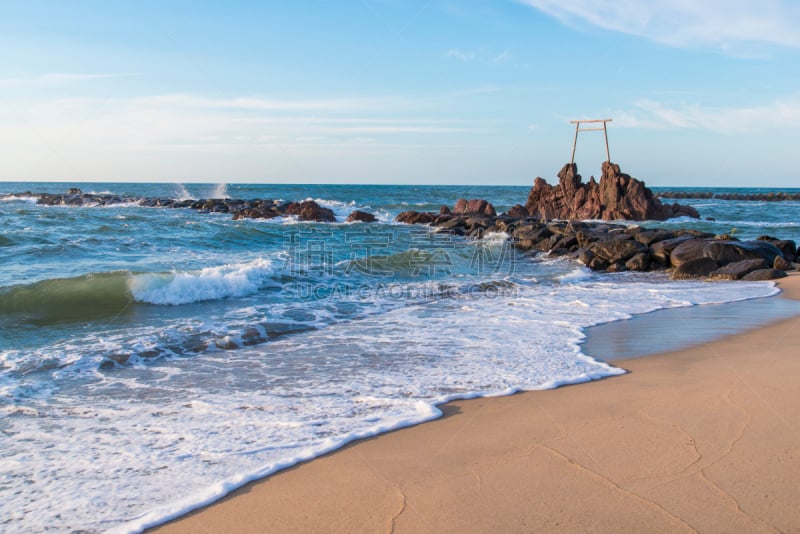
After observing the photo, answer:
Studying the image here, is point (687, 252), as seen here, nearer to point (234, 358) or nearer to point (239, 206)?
point (234, 358)

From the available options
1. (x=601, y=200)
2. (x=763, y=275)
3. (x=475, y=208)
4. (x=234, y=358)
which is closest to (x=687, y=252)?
(x=763, y=275)

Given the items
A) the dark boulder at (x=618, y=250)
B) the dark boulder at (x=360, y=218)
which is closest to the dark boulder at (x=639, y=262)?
the dark boulder at (x=618, y=250)

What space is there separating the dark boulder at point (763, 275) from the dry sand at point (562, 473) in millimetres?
8944

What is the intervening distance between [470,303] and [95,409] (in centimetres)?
618

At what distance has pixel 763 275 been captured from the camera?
39.7 feet

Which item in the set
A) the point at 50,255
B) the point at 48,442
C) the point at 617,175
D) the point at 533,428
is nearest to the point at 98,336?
the point at 48,442

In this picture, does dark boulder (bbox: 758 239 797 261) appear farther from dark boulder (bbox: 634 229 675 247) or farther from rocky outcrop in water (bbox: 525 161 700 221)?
rocky outcrop in water (bbox: 525 161 700 221)

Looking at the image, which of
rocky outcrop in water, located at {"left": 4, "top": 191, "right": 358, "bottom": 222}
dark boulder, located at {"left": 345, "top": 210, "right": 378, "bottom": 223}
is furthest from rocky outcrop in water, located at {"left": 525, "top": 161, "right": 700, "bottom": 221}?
rocky outcrop in water, located at {"left": 4, "top": 191, "right": 358, "bottom": 222}

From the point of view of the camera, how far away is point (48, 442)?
12.1ft

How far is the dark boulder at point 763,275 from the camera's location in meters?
12.0

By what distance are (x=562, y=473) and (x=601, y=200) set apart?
102 feet

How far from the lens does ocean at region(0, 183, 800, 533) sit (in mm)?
3238

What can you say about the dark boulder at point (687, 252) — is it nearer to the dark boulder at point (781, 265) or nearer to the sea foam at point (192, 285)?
the dark boulder at point (781, 265)

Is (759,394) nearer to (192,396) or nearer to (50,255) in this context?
(192,396)
